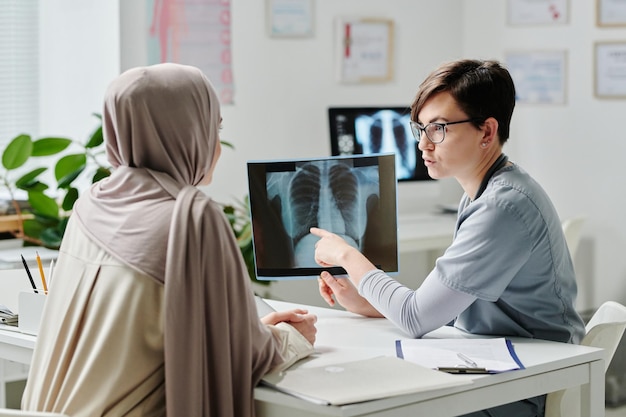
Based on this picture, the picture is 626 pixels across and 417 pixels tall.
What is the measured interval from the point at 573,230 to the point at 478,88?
2077mm

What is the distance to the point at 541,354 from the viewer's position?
1.96m

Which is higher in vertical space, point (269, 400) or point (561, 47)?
point (561, 47)

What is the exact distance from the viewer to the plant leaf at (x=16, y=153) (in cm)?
355

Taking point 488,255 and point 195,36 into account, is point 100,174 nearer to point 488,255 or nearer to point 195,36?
point 195,36

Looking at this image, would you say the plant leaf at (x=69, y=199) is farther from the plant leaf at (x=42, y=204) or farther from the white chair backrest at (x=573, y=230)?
the white chair backrest at (x=573, y=230)

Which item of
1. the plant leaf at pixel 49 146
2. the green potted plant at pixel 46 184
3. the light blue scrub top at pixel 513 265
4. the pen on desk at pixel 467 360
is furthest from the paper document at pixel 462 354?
the plant leaf at pixel 49 146

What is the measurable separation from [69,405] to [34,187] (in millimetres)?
2084

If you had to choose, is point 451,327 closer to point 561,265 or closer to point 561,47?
point 561,265

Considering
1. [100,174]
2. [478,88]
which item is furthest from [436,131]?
[100,174]

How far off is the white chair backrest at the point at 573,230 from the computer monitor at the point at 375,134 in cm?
80

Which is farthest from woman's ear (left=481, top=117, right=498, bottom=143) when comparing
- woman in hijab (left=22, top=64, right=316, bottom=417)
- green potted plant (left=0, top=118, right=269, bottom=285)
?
green potted plant (left=0, top=118, right=269, bottom=285)

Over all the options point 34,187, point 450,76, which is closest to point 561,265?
point 450,76

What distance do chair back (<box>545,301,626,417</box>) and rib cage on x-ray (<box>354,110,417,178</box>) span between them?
7.13 ft

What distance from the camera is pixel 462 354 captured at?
193 cm
